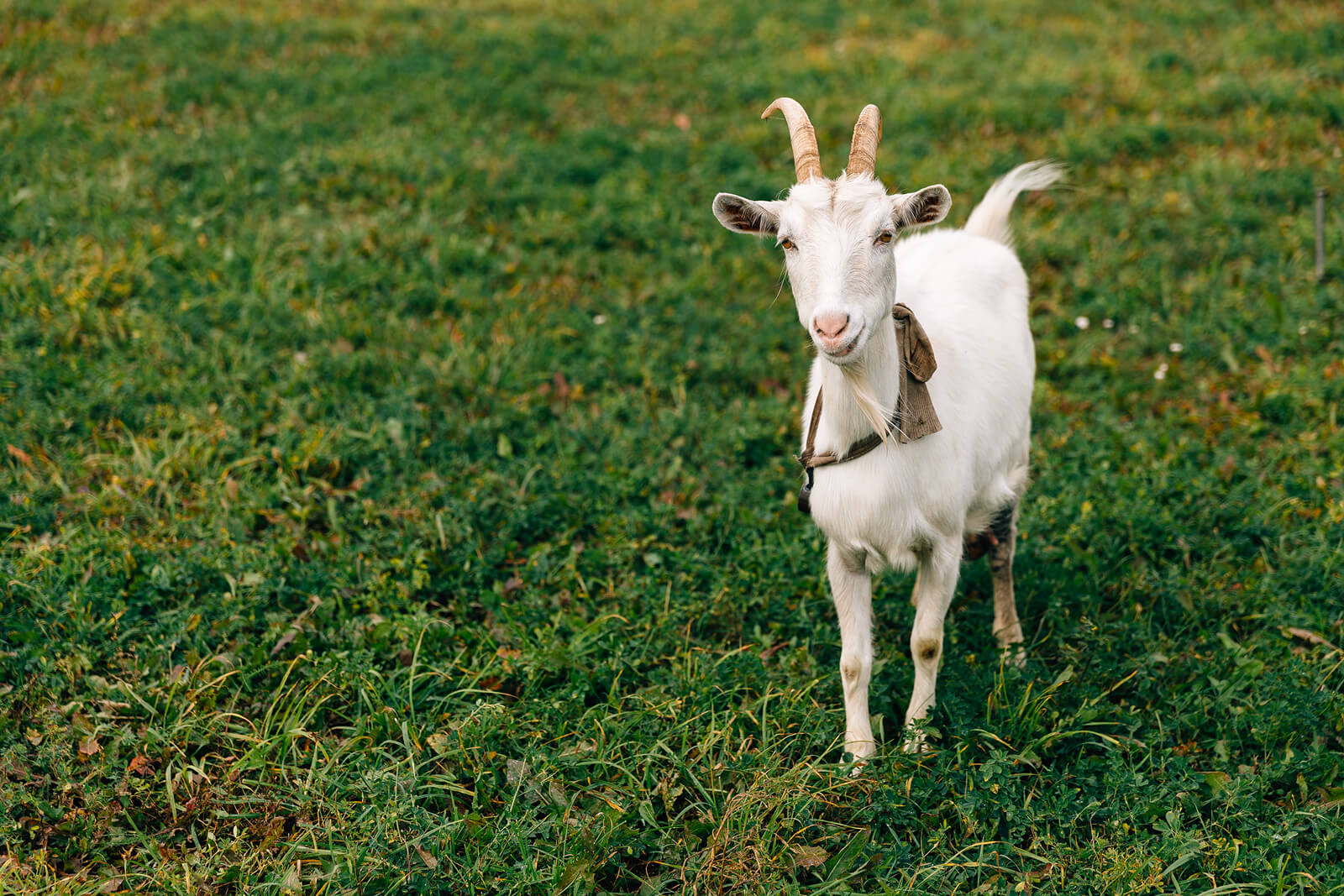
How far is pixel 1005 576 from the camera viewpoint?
13.1ft

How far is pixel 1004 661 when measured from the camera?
144 inches

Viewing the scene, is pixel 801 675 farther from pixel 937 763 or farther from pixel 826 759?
pixel 937 763

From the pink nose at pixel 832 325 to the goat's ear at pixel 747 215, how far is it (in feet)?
1.52

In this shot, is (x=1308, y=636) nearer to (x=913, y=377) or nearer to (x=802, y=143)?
(x=913, y=377)

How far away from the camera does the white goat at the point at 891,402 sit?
2.77m

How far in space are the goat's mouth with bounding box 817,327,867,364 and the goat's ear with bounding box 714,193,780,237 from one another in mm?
494

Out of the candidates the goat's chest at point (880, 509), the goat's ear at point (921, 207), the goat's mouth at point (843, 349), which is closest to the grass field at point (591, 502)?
the goat's chest at point (880, 509)

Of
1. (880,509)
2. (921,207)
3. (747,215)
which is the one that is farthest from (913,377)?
(747,215)

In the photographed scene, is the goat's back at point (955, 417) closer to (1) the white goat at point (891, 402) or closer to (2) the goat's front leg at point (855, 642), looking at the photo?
(1) the white goat at point (891, 402)

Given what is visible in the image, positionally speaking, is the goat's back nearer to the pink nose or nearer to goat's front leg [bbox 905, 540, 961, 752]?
goat's front leg [bbox 905, 540, 961, 752]

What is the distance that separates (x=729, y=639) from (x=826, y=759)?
0.68m

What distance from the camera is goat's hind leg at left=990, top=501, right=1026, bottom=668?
3.92 metres

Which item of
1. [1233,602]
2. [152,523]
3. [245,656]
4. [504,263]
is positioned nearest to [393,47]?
[504,263]

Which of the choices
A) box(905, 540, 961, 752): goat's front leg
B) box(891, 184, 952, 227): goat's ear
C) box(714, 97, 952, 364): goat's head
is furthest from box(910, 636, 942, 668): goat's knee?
box(891, 184, 952, 227): goat's ear
